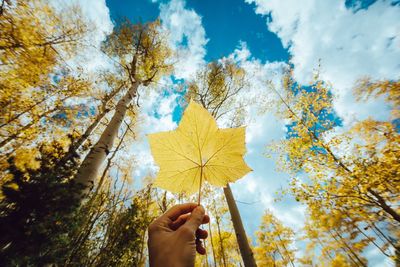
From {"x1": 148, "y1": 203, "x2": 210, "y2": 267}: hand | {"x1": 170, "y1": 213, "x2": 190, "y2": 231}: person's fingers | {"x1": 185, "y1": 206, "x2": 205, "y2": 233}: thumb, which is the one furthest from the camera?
{"x1": 170, "y1": 213, "x2": 190, "y2": 231}: person's fingers

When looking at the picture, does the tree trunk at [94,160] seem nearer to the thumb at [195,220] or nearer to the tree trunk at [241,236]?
the thumb at [195,220]

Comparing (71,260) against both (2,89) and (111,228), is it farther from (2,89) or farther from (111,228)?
(2,89)

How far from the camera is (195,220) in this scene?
1020 mm

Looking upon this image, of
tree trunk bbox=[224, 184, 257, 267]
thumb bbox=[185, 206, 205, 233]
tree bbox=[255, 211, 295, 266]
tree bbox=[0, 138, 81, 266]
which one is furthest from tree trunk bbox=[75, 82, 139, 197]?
tree bbox=[255, 211, 295, 266]

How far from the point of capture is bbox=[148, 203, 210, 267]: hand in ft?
2.83

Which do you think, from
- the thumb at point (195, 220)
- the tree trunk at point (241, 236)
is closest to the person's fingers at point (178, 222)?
the thumb at point (195, 220)

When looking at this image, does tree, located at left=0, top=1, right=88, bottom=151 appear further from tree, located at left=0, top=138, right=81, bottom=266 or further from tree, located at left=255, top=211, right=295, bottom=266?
tree, located at left=255, top=211, right=295, bottom=266

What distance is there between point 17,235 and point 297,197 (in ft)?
25.5

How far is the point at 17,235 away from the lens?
237cm

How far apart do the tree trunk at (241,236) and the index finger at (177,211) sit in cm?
317

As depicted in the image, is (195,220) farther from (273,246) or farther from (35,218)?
(273,246)

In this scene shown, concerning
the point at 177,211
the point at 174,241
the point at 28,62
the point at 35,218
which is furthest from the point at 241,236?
the point at 28,62

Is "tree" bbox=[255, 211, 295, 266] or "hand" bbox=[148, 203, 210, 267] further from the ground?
"tree" bbox=[255, 211, 295, 266]

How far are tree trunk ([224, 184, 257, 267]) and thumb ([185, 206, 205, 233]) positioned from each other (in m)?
3.34
